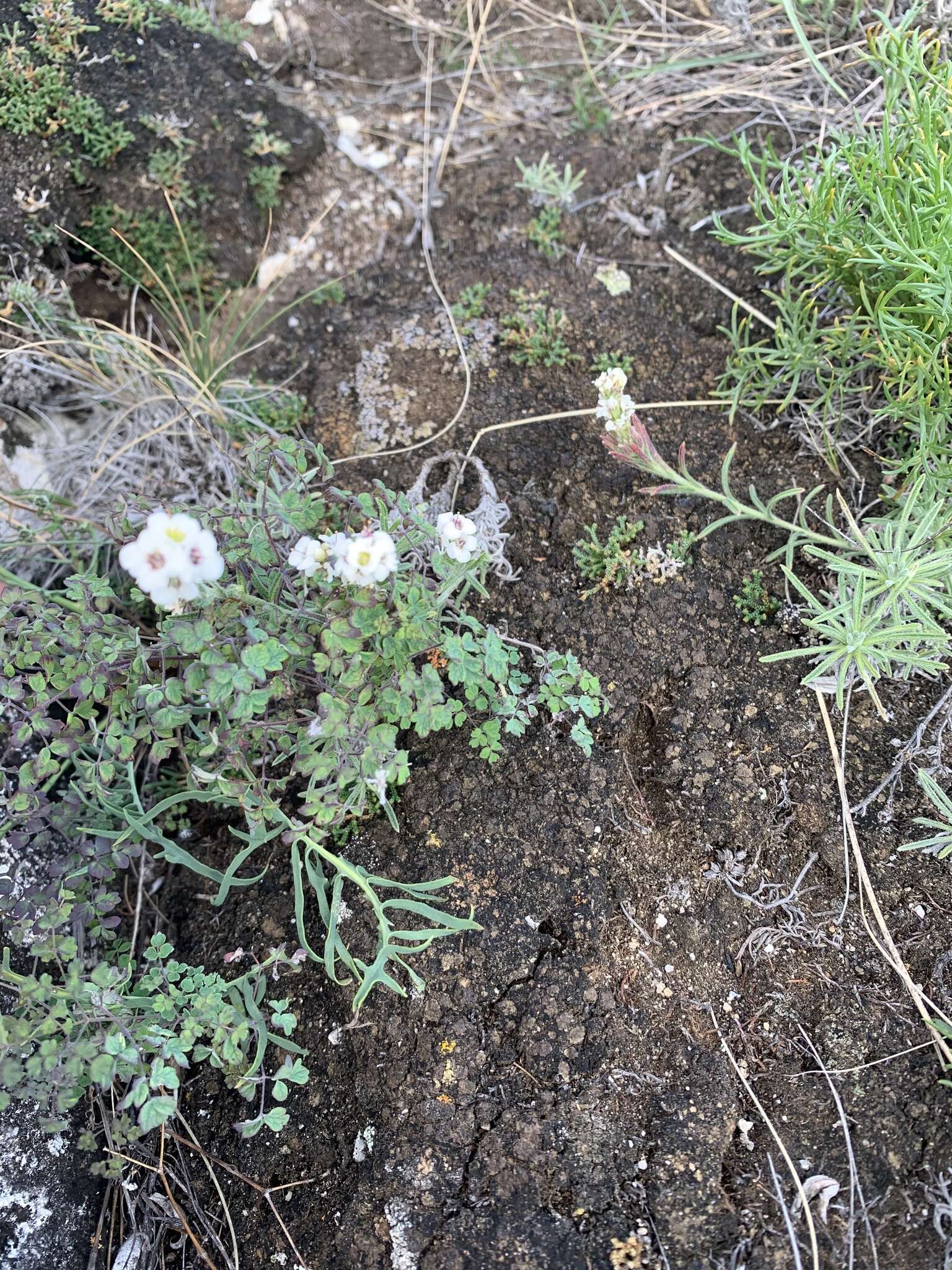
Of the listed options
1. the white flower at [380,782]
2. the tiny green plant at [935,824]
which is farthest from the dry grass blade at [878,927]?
the white flower at [380,782]

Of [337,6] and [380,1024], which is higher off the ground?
[337,6]

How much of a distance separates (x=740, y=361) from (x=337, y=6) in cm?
207

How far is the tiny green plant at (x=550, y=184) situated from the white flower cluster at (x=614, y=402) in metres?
1.11

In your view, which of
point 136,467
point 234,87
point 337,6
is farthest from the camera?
point 337,6

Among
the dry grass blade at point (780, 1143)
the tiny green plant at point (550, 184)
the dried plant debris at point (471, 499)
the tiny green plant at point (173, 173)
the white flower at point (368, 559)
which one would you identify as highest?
the tiny green plant at point (173, 173)

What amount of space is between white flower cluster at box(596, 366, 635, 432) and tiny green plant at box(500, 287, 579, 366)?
24.8 inches

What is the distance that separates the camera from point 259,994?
1.85 m

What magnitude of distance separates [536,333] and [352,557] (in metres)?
1.22

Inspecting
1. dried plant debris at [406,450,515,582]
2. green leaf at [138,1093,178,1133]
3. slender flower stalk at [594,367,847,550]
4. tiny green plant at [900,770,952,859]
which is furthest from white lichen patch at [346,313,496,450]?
green leaf at [138,1093,178,1133]

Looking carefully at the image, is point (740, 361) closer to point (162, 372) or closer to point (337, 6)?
point (162, 372)

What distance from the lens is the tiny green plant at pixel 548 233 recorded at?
2.66 m

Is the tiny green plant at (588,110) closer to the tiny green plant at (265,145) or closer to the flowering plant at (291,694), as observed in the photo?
the tiny green plant at (265,145)

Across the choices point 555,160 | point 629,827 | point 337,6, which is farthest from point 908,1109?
point 337,6

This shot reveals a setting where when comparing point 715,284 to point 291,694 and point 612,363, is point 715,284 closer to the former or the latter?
point 612,363
